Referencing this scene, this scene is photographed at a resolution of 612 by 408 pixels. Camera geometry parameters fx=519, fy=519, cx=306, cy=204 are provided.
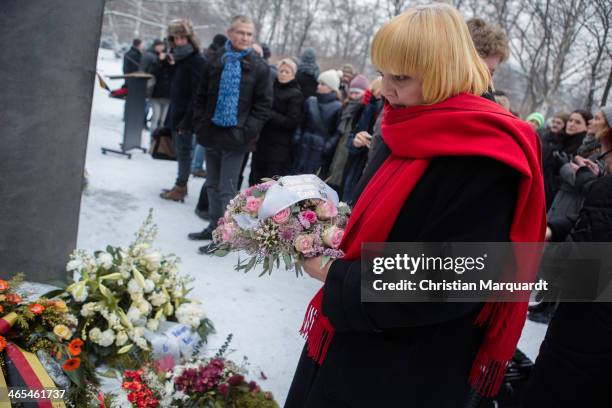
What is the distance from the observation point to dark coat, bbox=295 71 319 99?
284 inches

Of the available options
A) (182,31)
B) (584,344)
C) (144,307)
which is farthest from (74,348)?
(182,31)

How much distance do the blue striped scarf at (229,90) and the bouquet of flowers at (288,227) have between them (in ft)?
10.2

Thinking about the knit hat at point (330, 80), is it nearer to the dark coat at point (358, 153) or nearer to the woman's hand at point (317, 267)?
the dark coat at point (358, 153)

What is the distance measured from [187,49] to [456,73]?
523 centimetres

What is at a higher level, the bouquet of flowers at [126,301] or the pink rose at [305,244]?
the pink rose at [305,244]

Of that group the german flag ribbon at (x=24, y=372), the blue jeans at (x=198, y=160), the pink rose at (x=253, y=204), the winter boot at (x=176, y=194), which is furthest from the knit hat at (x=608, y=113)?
Result: the blue jeans at (x=198, y=160)

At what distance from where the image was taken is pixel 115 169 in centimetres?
738

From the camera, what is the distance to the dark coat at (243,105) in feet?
15.7

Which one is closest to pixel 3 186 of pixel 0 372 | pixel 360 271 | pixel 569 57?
pixel 0 372

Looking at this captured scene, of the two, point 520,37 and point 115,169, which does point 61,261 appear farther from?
→ point 520,37

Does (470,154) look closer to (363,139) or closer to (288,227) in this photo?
(288,227)

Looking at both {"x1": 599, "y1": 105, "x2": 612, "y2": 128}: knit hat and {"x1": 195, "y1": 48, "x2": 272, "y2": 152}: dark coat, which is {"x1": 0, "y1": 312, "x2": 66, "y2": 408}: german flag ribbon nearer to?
{"x1": 599, "y1": 105, "x2": 612, "y2": 128}: knit hat

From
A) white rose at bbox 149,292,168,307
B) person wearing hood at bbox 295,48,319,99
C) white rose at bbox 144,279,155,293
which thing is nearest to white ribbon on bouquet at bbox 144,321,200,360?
white rose at bbox 149,292,168,307

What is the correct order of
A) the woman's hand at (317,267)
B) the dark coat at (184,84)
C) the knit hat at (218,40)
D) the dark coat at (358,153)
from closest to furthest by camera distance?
the woman's hand at (317,267), the dark coat at (358,153), the dark coat at (184,84), the knit hat at (218,40)
